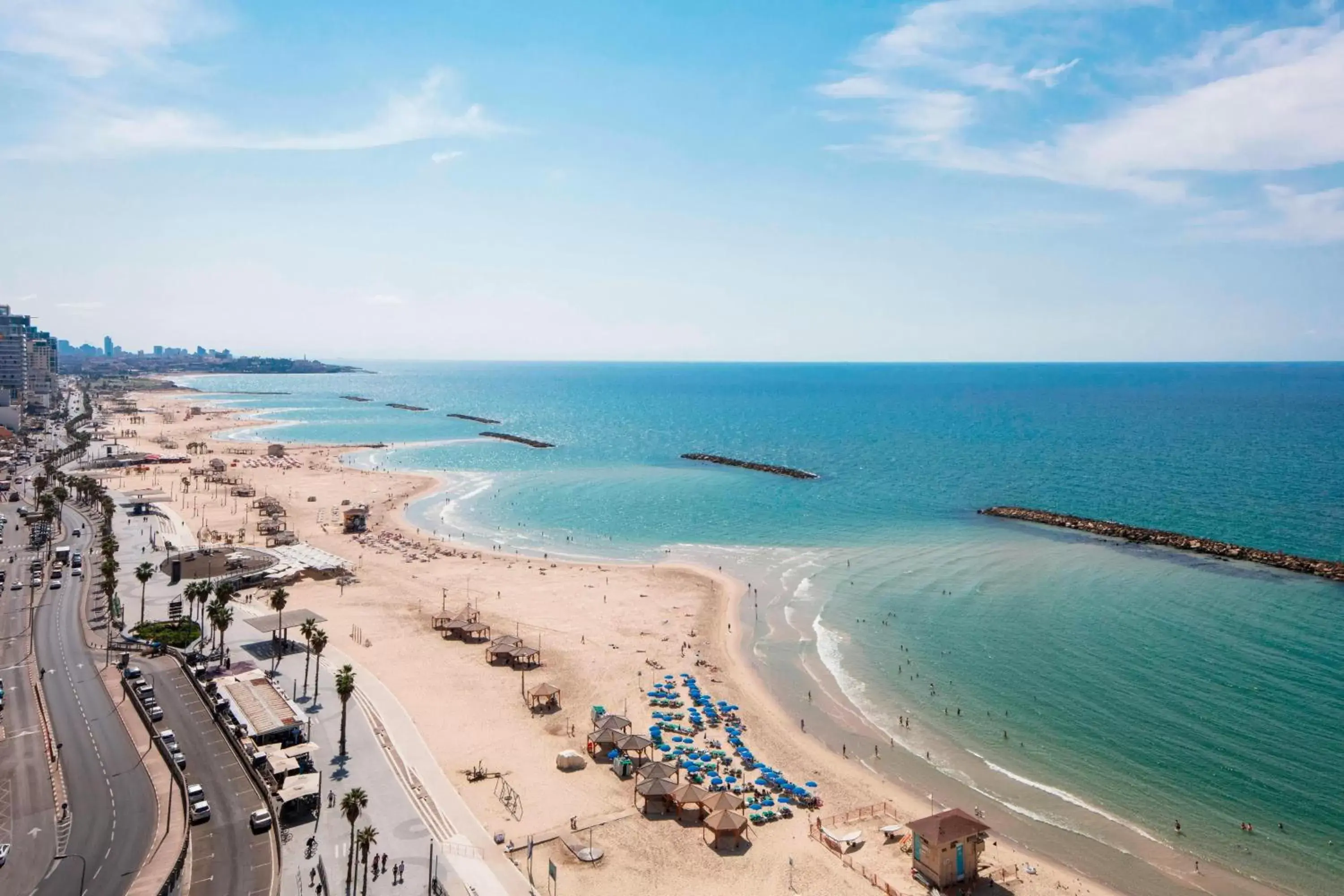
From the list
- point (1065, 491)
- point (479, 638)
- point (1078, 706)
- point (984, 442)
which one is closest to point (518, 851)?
point (479, 638)

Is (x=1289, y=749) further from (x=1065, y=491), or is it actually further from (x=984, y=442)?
(x=984, y=442)

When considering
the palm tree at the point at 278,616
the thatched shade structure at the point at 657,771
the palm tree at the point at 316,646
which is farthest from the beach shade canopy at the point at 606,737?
the palm tree at the point at 278,616

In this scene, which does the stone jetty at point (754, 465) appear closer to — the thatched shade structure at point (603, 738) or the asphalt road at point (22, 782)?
the thatched shade structure at point (603, 738)

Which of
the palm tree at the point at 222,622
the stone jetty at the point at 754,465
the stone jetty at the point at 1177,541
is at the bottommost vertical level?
the palm tree at the point at 222,622

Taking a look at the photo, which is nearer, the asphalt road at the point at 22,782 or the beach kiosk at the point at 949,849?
the asphalt road at the point at 22,782

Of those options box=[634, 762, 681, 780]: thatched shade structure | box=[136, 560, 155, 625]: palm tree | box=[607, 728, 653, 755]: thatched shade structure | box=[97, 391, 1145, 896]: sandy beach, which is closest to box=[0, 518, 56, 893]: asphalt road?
box=[136, 560, 155, 625]: palm tree

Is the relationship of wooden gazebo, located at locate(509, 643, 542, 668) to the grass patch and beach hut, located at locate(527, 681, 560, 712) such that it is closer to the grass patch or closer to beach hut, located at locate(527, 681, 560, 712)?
beach hut, located at locate(527, 681, 560, 712)
